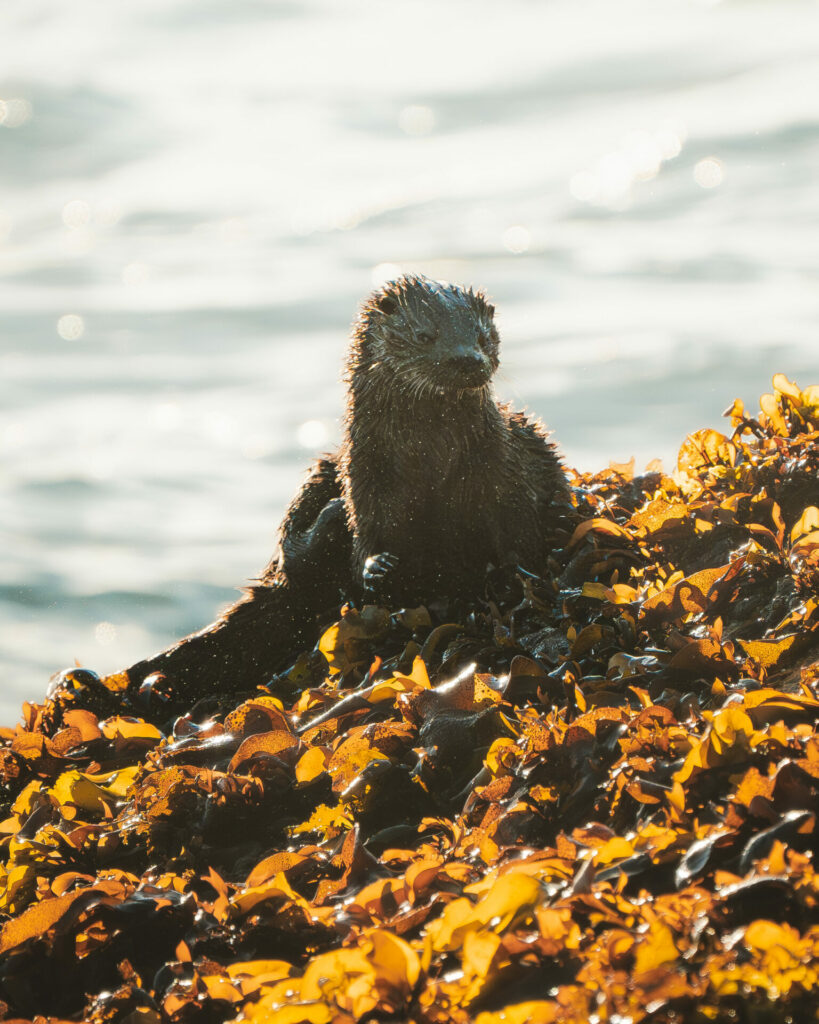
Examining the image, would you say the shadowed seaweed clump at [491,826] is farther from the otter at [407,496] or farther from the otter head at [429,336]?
the otter head at [429,336]

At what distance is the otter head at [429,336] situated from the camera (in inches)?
218

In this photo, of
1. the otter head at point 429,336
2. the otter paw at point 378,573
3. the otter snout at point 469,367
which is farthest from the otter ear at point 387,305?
the otter paw at point 378,573

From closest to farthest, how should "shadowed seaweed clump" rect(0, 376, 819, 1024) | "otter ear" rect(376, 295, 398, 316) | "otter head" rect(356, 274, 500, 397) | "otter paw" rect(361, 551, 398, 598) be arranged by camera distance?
1. "shadowed seaweed clump" rect(0, 376, 819, 1024)
2. "otter paw" rect(361, 551, 398, 598)
3. "otter head" rect(356, 274, 500, 397)
4. "otter ear" rect(376, 295, 398, 316)

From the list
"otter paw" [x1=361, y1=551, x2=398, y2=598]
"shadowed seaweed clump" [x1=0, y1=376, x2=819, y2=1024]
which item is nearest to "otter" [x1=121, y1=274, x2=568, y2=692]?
"otter paw" [x1=361, y1=551, x2=398, y2=598]

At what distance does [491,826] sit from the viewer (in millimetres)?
2629

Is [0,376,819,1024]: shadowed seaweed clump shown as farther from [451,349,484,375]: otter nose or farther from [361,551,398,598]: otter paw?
[451,349,484,375]: otter nose

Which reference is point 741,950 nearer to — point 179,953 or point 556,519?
point 179,953

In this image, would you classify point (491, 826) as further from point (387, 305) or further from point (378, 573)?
point (387, 305)

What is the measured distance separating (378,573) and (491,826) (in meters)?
2.88

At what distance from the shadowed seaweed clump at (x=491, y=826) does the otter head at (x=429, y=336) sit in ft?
4.68

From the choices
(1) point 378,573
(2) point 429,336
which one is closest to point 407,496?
(1) point 378,573

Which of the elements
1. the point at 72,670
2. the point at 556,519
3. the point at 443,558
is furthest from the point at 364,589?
the point at 72,670

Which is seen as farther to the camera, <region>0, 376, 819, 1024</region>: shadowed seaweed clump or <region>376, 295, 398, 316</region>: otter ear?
<region>376, 295, 398, 316</region>: otter ear

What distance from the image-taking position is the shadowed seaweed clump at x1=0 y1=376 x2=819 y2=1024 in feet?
6.33
